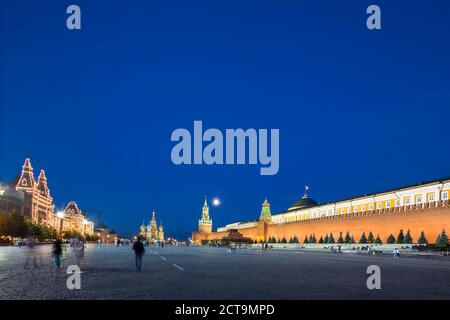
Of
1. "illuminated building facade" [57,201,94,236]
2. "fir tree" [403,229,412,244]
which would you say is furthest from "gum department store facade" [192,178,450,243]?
"illuminated building facade" [57,201,94,236]

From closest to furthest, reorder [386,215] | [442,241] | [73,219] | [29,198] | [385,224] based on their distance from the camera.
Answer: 1. [442,241]
2. [385,224]
3. [386,215]
4. [29,198]
5. [73,219]

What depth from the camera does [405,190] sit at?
60.9 m

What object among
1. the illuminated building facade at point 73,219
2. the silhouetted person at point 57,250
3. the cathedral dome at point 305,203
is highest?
the cathedral dome at point 305,203

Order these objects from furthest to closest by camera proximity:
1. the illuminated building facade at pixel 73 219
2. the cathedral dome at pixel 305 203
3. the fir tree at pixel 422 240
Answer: the illuminated building facade at pixel 73 219 < the cathedral dome at pixel 305 203 < the fir tree at pixel 422 240

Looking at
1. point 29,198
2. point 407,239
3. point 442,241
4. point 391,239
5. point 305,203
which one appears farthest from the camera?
point 305,203

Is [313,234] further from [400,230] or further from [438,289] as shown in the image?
[438,289]

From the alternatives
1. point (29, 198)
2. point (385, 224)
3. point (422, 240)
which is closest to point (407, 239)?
point (422, 240)

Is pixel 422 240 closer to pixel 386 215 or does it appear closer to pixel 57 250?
pixel 386 215

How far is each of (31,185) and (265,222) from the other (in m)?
56.0

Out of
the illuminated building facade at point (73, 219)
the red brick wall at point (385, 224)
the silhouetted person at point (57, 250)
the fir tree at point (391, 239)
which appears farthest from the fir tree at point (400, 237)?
the illuminated building facade at point (73, 219)

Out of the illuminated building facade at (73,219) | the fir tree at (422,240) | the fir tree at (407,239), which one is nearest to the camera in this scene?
the fir tree at (422,240)

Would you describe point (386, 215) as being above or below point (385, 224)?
above

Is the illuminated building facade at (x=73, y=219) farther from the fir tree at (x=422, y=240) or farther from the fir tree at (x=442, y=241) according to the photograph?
the fir tree at (x=442, y=241)
